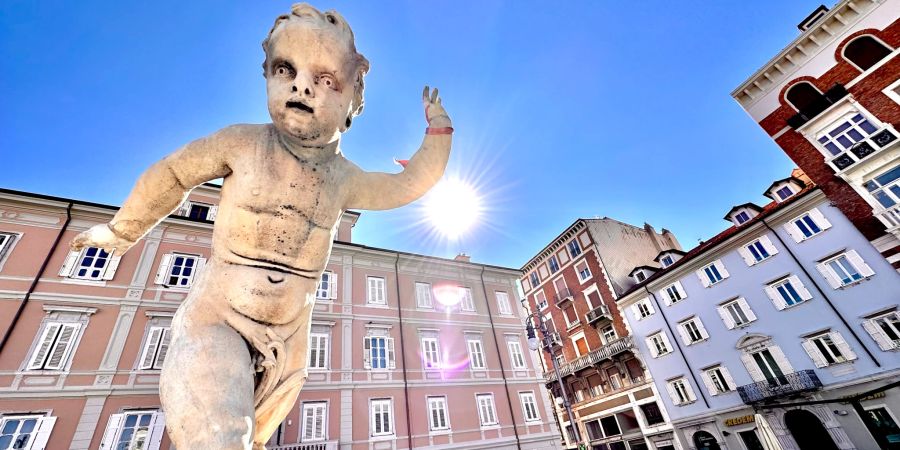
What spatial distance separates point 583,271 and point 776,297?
43.4 feet

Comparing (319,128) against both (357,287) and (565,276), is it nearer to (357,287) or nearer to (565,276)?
(357,287)

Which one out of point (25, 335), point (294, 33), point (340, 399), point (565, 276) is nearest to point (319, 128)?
point (294, 33)

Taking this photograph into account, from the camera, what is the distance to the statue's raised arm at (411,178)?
185cm

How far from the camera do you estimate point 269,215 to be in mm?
1454

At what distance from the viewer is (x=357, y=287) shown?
19.1 meters

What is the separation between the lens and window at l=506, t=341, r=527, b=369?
68.0 ft

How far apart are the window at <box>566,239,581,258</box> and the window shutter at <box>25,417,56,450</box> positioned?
31.2 metres

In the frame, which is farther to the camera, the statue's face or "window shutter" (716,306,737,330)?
"window shutter" (716,306,737,330)

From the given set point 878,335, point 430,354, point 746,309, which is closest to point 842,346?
point 878,335

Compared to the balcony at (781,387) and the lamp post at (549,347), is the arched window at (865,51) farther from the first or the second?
the lamp post at (549,347)

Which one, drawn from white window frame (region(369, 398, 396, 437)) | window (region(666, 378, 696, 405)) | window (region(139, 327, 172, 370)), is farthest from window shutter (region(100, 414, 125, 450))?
window (region(666, 378, 696, 405))

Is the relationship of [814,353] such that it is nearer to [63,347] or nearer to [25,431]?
[25,431]

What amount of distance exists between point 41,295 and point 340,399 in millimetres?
10986

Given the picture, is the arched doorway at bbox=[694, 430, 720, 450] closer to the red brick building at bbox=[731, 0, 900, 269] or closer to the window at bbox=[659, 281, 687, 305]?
the window at bbox=[659, 281, 687, 305]
